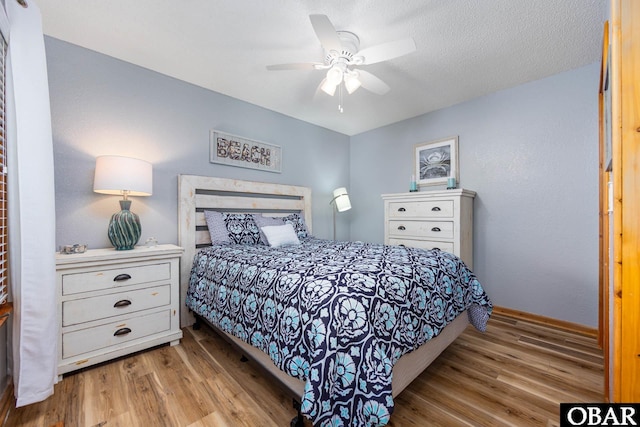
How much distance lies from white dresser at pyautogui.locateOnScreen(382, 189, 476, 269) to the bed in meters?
0.80

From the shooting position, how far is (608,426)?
0.86 metres

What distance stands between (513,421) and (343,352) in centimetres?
104

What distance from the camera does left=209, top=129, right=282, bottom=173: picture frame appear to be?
2756mm

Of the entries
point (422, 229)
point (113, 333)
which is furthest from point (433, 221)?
point (113, 333)

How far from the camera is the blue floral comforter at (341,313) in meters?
0.97

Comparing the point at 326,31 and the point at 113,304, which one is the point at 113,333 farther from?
the point at 326,31

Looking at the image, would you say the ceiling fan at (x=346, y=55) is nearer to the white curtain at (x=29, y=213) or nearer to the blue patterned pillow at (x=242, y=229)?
the white curtain at (x=29, y=213)

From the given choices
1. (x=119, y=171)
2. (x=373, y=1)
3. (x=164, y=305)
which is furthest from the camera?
(x=164, y=305)

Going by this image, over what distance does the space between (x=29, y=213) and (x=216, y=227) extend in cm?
127

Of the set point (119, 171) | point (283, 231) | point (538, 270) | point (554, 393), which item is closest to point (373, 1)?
point (283, 231)

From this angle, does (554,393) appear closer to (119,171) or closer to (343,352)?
(343,352)

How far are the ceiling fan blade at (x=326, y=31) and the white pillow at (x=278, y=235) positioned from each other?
1.56 m

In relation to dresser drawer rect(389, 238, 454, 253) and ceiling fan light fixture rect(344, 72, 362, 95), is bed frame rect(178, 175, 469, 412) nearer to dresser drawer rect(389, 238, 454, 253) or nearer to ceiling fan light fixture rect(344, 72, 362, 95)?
dresser drawer rect(389, 238, 454, 253)

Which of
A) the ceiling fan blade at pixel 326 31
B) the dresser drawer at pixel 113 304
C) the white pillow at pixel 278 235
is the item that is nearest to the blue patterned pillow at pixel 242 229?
the white pillow at pixel 278 235
